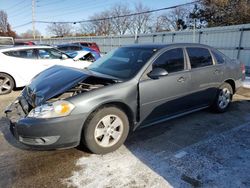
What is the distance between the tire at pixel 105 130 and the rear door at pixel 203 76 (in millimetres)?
1595

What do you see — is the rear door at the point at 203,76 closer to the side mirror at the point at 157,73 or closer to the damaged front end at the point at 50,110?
the side mirror at the point at 157,73

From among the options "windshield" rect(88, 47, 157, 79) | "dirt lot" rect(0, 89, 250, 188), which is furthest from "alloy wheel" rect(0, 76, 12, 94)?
"windshield" rect(88, 47, 157, 79)

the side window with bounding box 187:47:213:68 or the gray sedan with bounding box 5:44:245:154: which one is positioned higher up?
the side window with bounding box 187:47:213:68

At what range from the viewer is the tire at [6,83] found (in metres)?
6.63

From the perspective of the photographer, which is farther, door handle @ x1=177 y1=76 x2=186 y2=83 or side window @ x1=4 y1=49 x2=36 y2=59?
side window @ x1=4 y1=49 x2=36 y2=59

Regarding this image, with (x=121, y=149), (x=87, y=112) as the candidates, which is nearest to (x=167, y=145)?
(x=121, y=149)

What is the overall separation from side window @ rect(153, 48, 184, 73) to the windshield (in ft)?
0.58

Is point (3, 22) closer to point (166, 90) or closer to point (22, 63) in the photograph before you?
point (22, 63)

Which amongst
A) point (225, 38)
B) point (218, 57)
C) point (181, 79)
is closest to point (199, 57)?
point (218, 57)

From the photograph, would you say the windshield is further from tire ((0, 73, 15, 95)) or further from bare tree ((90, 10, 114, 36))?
bare tree ((90, 10, 114, 36))

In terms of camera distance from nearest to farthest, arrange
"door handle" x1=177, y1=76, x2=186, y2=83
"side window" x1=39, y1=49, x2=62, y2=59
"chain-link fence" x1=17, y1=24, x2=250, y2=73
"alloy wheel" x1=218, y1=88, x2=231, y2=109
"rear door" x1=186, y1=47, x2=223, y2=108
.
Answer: "door handle" x1=177, y1=76, x2=186, y2=83, "rear door" x1=186, y1=47, x2=223, y2=108, "alloy wheel" x1=218, y1=88, x2=231, y2=109, "side window" x1=39, y1=49, x2=62, y2=59, "chain-link fence" x1=17, y1=24, x2=250, y2=73

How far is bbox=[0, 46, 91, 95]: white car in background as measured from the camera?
666cm

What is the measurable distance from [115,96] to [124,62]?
983 mm

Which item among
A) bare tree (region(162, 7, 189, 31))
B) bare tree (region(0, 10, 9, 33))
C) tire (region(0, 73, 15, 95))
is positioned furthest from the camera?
bare tree (region(0, 10, 9, 33))
